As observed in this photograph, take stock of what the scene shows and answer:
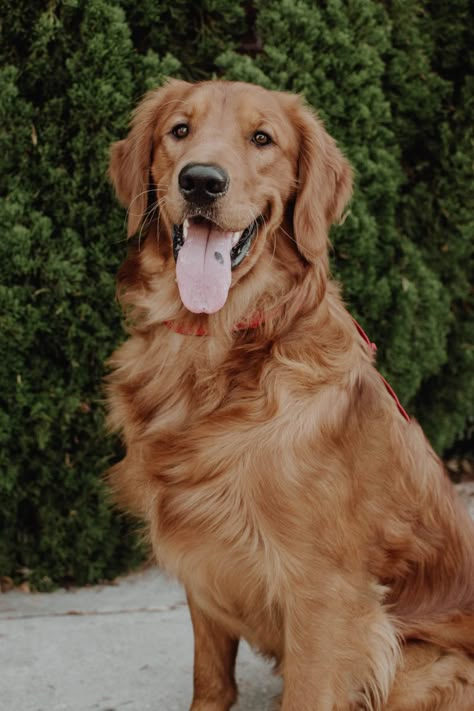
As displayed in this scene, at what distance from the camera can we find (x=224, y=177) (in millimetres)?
2852

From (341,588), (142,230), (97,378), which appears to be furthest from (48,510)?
(341,588)

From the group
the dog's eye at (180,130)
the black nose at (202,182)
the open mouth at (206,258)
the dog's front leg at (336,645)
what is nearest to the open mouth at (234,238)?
the open mouth at (206,258)

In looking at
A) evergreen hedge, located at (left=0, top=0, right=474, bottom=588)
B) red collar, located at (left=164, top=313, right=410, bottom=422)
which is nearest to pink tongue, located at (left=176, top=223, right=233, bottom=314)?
red collar, located at (left=164, top=313, right=410, bottom=422)

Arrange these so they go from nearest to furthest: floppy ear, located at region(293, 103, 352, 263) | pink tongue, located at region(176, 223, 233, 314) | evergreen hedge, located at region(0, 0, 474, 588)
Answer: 1. pink tongue, located at region(176, 223, 233, 314)
2. floppy ear, located at region(293, 103, 352, 263)
3. evergreen hedge, located at region(0, 0, 474, 588)

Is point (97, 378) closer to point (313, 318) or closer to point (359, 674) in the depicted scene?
point (313, 318)

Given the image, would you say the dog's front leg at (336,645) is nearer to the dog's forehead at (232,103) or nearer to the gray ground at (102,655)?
the gray ground at (102,655)

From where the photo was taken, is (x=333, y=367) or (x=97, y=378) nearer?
(x=333, y=367)

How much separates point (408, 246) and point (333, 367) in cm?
219

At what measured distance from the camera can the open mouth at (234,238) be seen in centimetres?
296

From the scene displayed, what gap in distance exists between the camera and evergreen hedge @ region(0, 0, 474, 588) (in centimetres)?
409

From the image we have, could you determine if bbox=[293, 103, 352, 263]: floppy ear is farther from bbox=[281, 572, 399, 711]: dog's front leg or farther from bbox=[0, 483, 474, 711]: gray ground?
bbox=[0, 483, 474, 711]: gray ground

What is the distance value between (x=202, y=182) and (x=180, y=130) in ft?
1.53

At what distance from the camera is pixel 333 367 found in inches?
114

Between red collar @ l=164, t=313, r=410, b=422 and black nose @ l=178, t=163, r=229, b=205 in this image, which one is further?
red collar @ l=164, t=313, r=410, b=422
